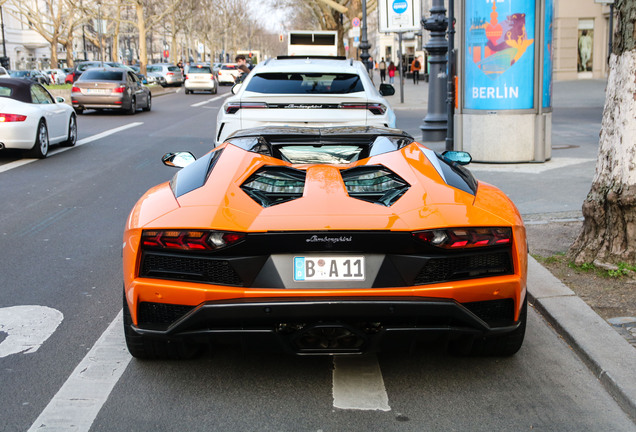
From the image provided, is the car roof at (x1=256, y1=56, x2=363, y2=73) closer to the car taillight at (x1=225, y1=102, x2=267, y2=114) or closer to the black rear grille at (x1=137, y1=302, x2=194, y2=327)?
the car taillight at (x1=225, y1=102, x2=267, y2=114)

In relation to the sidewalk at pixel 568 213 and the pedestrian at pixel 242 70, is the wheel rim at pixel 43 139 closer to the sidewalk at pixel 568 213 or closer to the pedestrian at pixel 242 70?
the pedestrian at pixel 242 70

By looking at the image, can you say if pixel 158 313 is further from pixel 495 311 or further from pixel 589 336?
pixel 589 336

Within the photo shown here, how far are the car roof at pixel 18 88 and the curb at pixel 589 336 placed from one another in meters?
11.3

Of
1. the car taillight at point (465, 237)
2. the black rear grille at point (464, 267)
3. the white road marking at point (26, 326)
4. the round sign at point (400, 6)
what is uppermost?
the round sign at point (400, 6)

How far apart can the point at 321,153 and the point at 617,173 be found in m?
2.42

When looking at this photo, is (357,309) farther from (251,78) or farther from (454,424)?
(251,78)

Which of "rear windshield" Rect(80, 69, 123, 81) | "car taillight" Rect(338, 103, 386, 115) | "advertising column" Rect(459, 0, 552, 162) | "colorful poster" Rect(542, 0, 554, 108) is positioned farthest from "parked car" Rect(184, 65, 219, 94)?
"car taillight" Rect(338, 103, 386, 115)

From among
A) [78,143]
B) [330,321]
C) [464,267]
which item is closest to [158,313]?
[330,321]

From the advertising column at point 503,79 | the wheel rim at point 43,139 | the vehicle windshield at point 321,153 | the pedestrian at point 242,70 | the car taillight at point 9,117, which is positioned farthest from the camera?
the pedestrian at point 242,70

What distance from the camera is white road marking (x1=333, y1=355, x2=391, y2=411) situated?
12.9ft

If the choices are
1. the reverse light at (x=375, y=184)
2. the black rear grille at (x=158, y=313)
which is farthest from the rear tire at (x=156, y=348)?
the reverse light at (x=375, y=184)

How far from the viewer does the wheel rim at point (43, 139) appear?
14.7 m

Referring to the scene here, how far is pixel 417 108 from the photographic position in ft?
97.3

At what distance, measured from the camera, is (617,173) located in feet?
20.0
